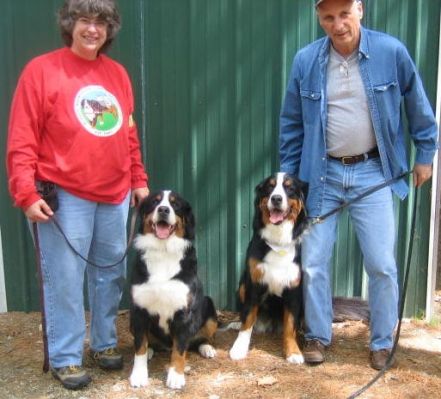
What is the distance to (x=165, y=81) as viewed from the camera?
4.41m

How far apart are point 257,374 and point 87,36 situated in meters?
2.32

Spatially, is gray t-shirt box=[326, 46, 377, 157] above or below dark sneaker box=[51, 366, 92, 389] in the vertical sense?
above

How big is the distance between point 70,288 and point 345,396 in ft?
5.72

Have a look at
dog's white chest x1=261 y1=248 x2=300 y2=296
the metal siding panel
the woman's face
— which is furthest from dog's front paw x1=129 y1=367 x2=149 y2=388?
the woman's face

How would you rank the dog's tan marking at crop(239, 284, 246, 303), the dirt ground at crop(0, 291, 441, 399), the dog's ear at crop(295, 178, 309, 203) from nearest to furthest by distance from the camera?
the dirt ground at crop(0, 291, 441, 399) < the dog's ear at crop(295, 178, 309, 203) < the dog's tan marking at crop(239, 284, 246, 303)

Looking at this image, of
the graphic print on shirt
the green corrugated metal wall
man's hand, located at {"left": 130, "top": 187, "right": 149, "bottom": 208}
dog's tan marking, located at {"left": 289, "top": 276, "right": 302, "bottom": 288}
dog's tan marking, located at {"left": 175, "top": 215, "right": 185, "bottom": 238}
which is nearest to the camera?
the graphic print on shirt

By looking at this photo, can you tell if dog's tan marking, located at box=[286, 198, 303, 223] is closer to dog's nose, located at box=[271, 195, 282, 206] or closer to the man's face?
dog's nose, located at box=[271, 195, 282, 206]

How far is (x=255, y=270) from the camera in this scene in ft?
12.8

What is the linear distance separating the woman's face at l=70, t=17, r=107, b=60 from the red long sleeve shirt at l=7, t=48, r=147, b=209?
49mm

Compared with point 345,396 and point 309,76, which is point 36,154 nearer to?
point 309,76

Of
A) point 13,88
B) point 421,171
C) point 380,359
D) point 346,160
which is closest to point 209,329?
point 380,359

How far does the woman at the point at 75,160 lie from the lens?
121 inches

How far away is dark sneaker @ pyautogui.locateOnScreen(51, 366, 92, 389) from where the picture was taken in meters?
3.42

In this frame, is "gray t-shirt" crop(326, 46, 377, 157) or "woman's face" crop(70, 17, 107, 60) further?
"gray t-shirt" crop(326, 46, 377, 157)
